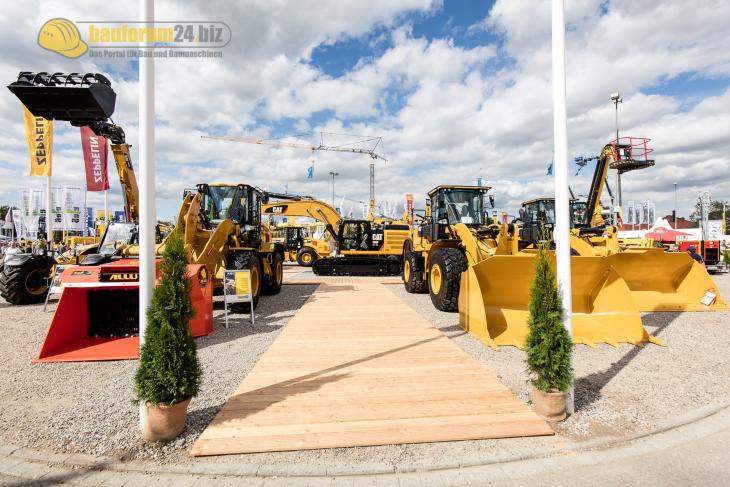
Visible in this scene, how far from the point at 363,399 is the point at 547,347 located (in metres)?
1.57

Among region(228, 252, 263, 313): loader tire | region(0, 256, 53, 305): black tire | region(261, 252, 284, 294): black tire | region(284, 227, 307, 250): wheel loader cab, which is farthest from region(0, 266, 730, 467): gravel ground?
region(284, 227, 307, 250): wheel loader cab

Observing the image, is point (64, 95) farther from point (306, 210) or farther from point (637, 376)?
point (306, 210)

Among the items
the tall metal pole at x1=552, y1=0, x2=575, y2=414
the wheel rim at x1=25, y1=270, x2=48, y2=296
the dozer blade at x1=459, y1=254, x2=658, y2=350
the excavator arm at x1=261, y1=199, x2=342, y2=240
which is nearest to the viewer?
the tall metal pole at x1=552, y1=0, x2=575, y2=414

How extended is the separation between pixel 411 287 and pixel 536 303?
22.6 ft

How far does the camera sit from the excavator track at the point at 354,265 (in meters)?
14.7

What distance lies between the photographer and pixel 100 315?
5.23 metres

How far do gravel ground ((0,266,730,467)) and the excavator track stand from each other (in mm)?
8745

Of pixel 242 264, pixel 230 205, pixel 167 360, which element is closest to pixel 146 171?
pixel 167 360

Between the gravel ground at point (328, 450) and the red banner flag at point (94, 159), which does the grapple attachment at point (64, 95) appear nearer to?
the gravel ground at point (328, 450)

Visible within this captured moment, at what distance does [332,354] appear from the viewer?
14.8ft

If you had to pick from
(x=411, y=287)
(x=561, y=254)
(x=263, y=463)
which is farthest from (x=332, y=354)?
(x=411, y=287)

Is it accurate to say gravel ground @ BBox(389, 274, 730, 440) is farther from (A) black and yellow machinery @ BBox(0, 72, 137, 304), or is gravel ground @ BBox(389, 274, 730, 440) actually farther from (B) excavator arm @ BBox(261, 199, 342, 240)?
(B) excavator arm @ BBox(261, 199, 342, 240)

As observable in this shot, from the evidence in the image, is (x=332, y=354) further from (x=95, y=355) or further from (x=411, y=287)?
(x=411, y=287)

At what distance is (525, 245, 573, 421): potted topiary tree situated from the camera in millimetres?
2887
